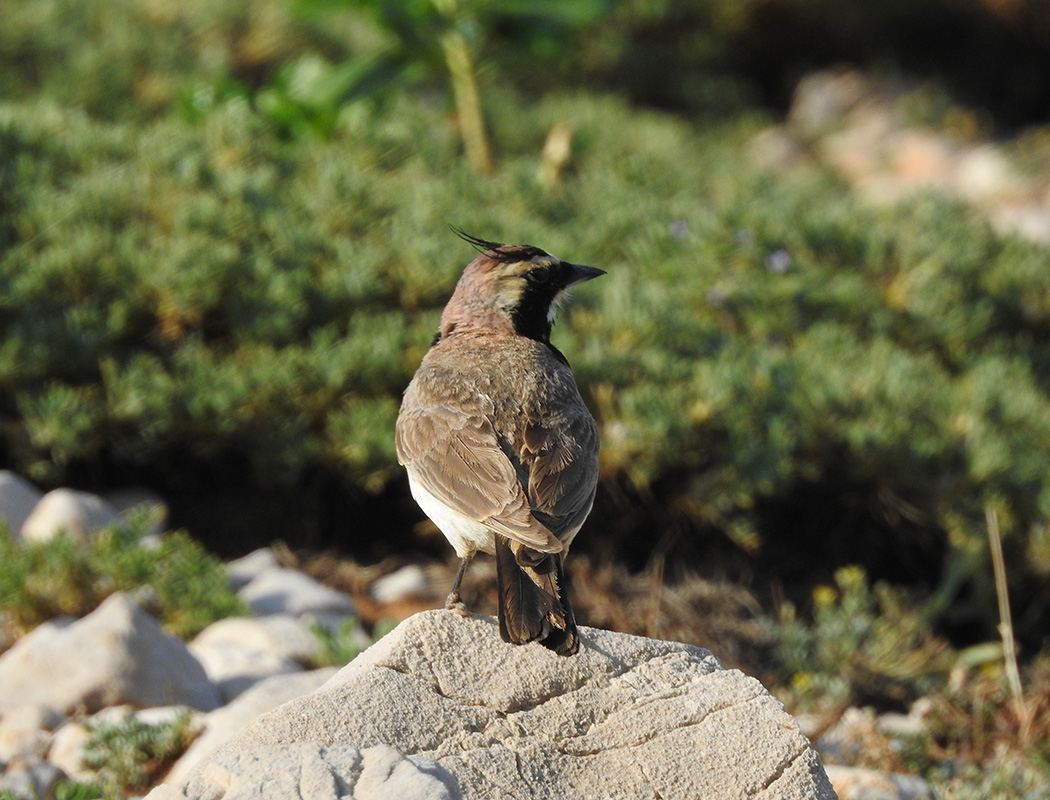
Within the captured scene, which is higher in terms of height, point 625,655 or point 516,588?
point 516,588

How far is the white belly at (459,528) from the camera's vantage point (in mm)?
3586

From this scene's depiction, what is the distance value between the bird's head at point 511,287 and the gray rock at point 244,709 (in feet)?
4.07

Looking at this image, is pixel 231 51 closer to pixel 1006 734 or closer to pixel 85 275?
pixel 85 275

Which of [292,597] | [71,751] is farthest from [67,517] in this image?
[71,751]

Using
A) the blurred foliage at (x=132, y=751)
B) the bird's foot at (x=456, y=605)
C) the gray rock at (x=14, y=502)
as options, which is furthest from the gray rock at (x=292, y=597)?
the bird's foot at (x=456, y=605)

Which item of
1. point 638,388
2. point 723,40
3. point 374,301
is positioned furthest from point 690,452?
point 723,40

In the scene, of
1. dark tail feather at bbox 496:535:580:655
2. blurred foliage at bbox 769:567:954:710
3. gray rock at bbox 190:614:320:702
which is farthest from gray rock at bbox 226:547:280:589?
dark tail feather at bbox 496:535:580:655

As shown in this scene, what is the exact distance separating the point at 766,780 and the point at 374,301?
149 inches

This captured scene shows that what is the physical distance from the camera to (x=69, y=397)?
5.36m

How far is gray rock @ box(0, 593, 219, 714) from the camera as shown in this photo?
4.32 metres

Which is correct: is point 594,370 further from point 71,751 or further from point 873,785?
point 71,751

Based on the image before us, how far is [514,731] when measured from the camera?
3047 millimetres

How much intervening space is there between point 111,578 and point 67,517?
1.36 feet

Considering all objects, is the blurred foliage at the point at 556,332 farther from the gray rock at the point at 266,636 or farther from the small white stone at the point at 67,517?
the gray rock at the point at 266,636
